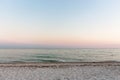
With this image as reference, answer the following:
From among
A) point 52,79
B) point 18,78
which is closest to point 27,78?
point 18,78

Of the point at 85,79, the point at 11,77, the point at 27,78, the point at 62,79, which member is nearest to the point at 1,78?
the point at 11,77

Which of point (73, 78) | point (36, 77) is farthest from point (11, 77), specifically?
point (73, 78)

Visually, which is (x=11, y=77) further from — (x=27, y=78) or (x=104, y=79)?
(x=104, y=79)

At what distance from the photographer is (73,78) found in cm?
1450

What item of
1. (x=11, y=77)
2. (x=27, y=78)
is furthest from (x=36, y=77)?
(x=11, y=77)

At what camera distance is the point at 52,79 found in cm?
1422

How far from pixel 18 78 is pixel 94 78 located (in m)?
5.75

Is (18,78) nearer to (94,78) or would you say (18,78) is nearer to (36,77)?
(36,77)

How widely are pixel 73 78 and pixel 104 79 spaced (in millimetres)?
2291

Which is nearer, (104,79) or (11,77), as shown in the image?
(104,79)

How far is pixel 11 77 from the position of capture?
14.9 meters

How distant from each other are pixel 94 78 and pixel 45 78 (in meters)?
3.69

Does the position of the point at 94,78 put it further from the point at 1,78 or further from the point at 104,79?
the point at 1,78

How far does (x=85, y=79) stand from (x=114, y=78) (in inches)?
88.0
